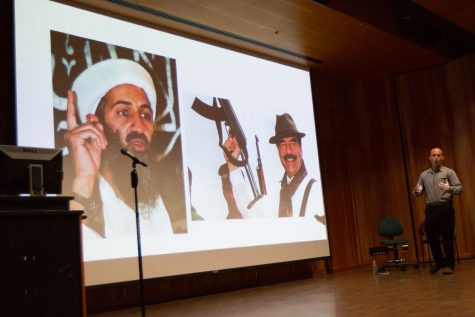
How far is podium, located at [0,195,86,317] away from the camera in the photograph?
2.41 meters

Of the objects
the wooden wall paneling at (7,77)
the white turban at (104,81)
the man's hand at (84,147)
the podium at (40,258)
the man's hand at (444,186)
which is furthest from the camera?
the man's hand at (444,186)

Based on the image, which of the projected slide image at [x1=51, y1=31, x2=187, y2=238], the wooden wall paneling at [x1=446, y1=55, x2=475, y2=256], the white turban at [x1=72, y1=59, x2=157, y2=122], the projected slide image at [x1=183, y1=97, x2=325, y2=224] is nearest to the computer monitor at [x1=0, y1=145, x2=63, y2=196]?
the projected slide image at [x1=51, y1=31, x2=187, y2=238]

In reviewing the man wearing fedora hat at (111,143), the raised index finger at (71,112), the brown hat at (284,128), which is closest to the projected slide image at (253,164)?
the brown hat at (284,128)

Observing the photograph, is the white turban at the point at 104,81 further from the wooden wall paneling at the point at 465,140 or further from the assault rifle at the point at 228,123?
the wooden wall paneling at the point at 465,140

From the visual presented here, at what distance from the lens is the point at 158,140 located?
540 centimetres

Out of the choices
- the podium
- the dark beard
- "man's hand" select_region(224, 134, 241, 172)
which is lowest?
the podium

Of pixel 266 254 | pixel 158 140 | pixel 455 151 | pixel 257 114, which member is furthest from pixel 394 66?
pixel 158 140

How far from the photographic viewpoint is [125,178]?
198 inches

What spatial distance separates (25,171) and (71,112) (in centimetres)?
212

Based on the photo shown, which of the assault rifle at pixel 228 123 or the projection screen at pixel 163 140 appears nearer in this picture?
the projection screen at pixel 163 140

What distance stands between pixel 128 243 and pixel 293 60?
3.92 m

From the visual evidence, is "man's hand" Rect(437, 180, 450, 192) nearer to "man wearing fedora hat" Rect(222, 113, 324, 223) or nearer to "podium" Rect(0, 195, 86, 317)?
"man wearing fedora hat" Rect(222, 113, 324, 223)

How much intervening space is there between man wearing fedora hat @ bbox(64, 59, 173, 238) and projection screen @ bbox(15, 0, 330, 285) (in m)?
0.01

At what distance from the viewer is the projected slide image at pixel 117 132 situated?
15.5 ft
